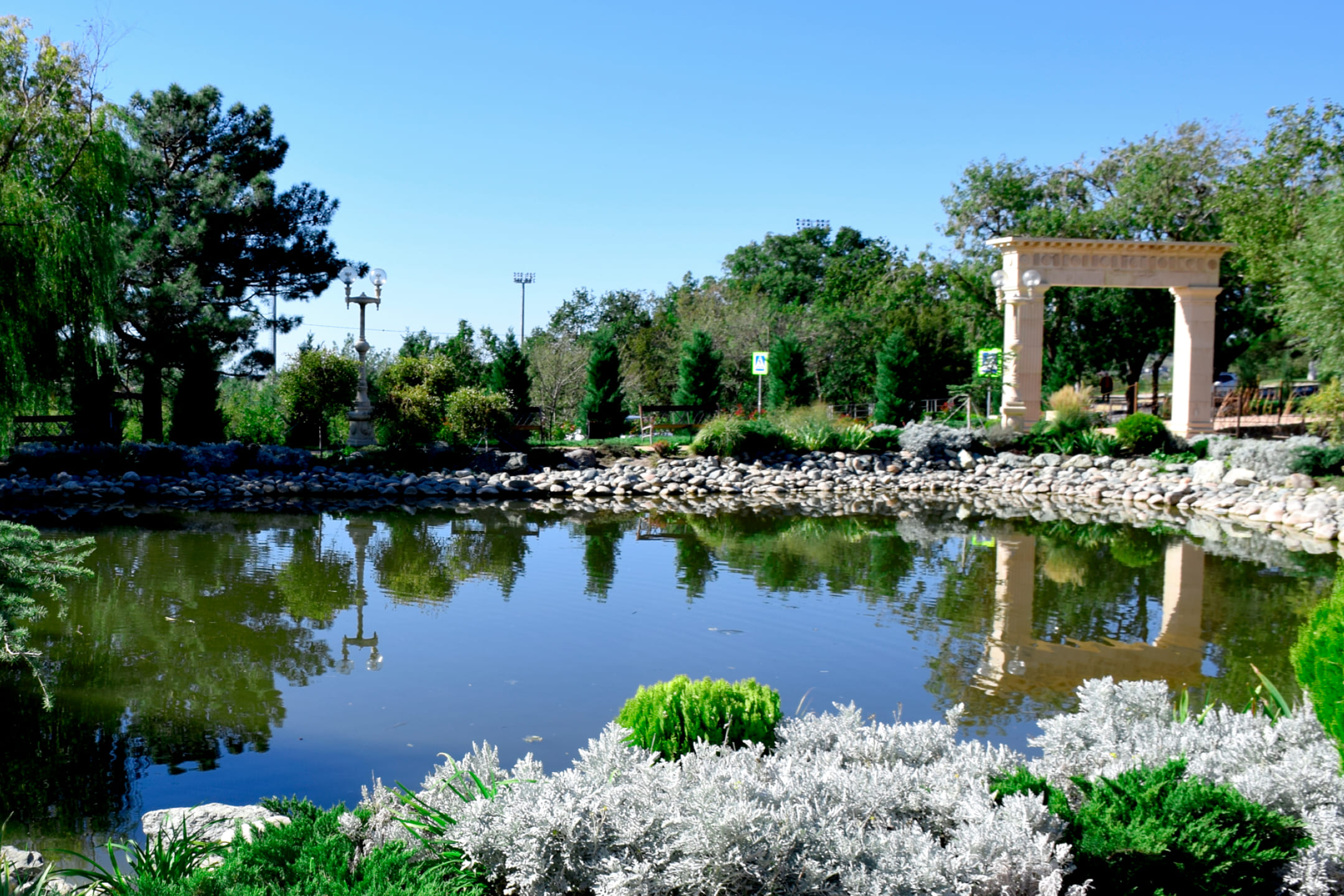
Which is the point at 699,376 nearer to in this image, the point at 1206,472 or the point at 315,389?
the point at 315,389

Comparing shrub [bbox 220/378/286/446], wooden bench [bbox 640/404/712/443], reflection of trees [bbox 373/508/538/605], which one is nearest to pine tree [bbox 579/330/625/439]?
wooden bench [bbox 640/404/712/443]

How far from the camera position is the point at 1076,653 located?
6.81 m

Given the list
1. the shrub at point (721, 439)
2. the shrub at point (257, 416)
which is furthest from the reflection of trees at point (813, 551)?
the shrub at point (257, 416)

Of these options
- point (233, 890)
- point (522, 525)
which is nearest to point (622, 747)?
point (233, 890)

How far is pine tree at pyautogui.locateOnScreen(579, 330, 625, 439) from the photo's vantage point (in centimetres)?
2288

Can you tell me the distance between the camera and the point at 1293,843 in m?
2.76

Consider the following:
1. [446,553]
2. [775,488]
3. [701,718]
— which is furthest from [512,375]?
[701,718]

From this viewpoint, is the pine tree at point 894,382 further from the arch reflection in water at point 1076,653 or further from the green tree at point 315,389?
the arch reflection in water at point 1076,653

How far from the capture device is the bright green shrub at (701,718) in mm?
3723

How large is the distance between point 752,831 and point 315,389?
18.1 metres

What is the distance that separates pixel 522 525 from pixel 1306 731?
10.8 m

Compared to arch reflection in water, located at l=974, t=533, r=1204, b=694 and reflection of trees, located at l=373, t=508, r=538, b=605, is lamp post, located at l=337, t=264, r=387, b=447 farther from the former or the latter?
arch reflection in water, located at l=974, t=533, r=1204, b=694

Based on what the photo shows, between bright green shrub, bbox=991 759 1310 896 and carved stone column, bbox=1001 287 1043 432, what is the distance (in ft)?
58.2

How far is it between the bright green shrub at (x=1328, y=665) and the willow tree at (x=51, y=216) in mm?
14063
